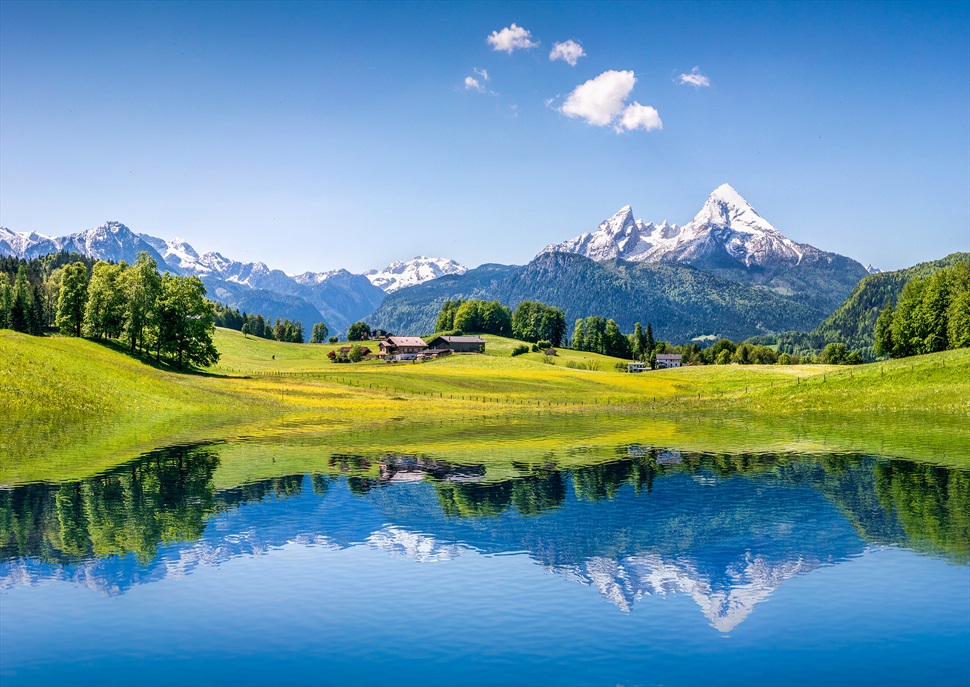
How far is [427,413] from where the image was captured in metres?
91.4

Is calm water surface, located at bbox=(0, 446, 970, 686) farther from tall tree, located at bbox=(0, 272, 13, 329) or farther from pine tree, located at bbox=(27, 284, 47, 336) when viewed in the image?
tall tree, located at bbox=(0, 272, 13, 329)

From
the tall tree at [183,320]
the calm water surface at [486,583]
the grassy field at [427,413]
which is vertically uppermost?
the tall tree at [183,320]

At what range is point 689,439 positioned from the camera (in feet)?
216

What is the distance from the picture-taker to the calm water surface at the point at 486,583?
19031 millimetres

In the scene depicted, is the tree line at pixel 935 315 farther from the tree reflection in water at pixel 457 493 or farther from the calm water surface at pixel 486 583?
the calm water surface at pixel 486 583

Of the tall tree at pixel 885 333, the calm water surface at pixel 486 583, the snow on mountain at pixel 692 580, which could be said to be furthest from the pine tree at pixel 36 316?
the tall tree at pixel 885 333

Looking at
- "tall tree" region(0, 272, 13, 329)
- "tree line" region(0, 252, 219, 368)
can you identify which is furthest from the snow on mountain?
"tall tree" region(0, 272, 13, 329)

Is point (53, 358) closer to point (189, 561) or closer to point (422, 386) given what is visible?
point (422, 386)

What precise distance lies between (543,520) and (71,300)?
122310 mm

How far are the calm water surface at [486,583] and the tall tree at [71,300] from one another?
330 feet

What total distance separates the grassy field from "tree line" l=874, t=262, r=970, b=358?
3483cm

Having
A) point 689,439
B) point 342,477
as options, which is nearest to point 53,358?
point 342,477

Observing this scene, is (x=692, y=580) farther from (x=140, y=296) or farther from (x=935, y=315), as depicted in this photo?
(x=935, y=315)

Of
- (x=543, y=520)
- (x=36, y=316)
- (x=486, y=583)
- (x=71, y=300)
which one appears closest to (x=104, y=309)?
(x=71, y=300)
